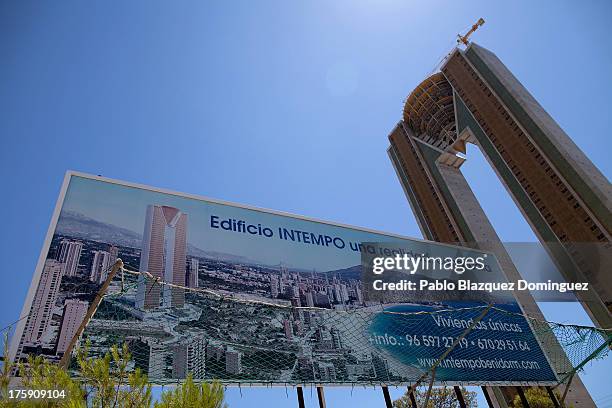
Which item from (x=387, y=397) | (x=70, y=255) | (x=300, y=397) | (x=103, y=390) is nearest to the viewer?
(x=103, y=390)

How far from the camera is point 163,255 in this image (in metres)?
9.91

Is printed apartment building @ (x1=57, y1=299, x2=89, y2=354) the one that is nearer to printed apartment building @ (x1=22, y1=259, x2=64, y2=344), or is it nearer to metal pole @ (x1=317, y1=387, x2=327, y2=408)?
printed apartment building @ (x1=22, y1=259, x2=64, y2=344)

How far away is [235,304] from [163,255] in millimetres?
2160

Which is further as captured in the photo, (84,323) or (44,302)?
(44,302)

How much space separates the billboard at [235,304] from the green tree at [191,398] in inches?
107

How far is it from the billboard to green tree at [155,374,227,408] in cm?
272

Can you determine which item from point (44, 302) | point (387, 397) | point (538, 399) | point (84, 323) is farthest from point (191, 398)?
point (538, 399)

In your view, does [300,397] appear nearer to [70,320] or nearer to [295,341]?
[295,341]

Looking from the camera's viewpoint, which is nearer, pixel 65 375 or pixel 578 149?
pixel 65 375

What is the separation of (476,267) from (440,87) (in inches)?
1167

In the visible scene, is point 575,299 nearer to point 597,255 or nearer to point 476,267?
point 597,255

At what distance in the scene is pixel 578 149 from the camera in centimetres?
2859

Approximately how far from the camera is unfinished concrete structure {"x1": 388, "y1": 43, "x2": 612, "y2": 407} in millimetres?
25812

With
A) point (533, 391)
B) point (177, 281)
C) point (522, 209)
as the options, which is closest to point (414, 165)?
point (522, 209)
